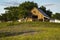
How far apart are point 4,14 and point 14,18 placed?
1019 cm

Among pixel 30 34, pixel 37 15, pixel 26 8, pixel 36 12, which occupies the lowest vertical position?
pixel 37 15

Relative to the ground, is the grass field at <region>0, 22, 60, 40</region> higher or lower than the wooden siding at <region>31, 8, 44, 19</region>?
higher

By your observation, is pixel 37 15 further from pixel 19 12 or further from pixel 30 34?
pixel 30 34

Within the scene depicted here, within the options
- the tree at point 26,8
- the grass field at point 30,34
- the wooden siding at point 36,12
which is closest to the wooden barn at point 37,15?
the wooden siding at point 36,12

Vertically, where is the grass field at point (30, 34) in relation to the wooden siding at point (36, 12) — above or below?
above

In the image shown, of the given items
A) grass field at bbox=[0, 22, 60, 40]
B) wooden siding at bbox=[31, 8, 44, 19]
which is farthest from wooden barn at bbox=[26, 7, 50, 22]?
grass field at bbox=[0, 22, 60, 40]

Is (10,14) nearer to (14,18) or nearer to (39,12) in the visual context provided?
(14,18)

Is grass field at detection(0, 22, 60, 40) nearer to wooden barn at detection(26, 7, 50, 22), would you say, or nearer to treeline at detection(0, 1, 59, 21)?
treeline at detection(0, 1, 59, 21)

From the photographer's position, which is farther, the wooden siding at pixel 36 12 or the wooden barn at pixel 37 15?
the wooden siding at pixel 36 12

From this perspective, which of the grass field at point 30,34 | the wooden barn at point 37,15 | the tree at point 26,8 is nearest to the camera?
the grass field at point 30,34

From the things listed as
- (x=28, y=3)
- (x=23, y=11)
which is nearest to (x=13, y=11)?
(x=28, y=3)

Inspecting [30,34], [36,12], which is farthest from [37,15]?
[30,34]

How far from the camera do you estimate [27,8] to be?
91.4 metres

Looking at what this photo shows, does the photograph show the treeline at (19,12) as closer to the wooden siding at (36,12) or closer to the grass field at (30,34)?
the wooden siding at (36,12)
